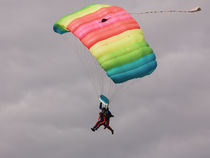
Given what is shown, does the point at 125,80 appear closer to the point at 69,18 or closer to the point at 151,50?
the point at 151,50

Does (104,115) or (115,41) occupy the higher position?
(115,41)

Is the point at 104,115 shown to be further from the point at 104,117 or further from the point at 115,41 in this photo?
the point at 115,41

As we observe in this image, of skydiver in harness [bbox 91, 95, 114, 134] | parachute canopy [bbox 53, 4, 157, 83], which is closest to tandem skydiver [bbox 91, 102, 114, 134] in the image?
skydiver in harness [bbox 91, 95, 114, 134]

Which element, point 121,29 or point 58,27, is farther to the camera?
point 58,27

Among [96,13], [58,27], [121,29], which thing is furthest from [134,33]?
[58,27]

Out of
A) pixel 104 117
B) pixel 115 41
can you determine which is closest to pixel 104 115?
pixel 104 117

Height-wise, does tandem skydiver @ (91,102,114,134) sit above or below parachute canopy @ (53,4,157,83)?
Result: below

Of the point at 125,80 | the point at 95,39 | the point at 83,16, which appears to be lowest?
the point at 125,80

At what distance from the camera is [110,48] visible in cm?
3709

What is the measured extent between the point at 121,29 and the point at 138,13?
145 centimetres

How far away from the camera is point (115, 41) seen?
123 ft

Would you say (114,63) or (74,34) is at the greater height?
(74,34)

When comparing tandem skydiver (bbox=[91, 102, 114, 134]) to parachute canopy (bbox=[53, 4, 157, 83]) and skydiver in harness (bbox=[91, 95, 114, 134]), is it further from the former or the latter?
parachute canopy (bbox=[53, 4, 157, 83])

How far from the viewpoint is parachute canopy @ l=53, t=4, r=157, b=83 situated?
36.7 m
